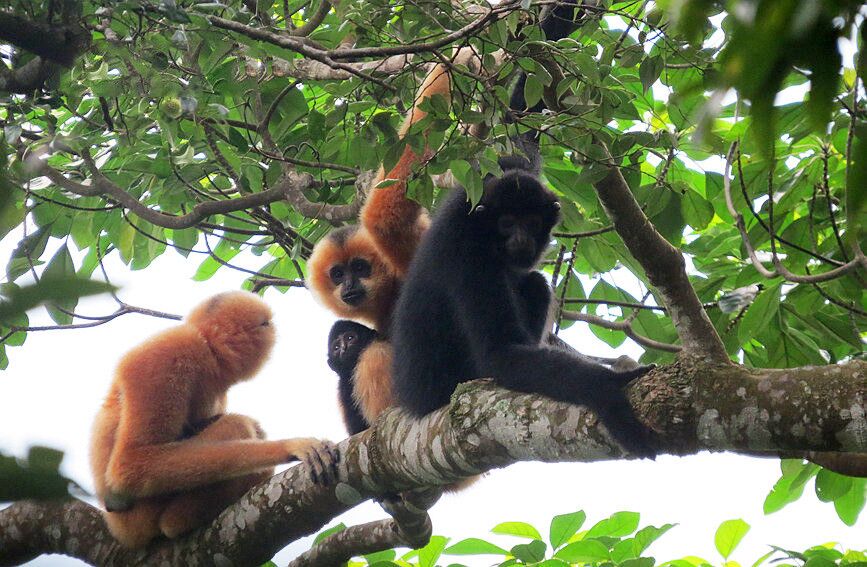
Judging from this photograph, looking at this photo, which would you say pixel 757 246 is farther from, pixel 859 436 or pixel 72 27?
pixel 72 27

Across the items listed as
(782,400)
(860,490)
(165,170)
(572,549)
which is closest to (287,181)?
(165,170)

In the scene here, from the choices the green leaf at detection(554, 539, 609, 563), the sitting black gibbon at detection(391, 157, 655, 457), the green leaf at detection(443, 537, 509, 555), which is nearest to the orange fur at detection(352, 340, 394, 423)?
the sitting black gibbon at detection(391, 157, 655, 457)

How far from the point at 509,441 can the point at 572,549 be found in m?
1.79

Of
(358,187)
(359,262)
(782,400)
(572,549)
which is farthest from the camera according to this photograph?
(359,262)

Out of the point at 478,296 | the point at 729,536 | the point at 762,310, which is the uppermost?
the point at 478,296

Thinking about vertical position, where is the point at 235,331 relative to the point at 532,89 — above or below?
below

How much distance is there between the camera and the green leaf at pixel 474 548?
511cm

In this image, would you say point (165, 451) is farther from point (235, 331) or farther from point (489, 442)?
point (489, 442)

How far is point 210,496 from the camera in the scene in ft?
16.3

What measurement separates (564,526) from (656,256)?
2.21 metres

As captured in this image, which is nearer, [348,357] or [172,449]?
[172,449]

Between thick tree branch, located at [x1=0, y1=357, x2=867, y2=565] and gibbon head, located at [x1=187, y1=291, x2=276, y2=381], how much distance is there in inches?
46.7

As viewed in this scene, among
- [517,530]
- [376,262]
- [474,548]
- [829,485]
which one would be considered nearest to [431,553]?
[474,548]

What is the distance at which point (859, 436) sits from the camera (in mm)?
2453
